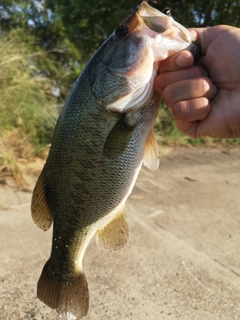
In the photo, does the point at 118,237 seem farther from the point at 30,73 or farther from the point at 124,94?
the point at 30,73

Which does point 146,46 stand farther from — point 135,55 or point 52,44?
point 52,44

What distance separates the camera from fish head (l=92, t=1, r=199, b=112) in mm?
1592

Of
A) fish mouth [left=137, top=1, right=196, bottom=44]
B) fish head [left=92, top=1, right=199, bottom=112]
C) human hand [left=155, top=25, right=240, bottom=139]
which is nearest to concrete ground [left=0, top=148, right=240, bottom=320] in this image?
human hand [left=155, top=25, right=240, bottom=139]

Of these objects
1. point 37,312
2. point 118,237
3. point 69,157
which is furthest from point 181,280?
point 69,157

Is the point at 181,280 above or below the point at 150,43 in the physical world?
below

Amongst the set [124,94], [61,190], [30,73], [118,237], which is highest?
[124,94]

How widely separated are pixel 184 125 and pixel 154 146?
0.69 feet

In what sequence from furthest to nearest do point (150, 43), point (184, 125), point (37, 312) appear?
point (37, 312) → point (184, 125) → point (150, 43)

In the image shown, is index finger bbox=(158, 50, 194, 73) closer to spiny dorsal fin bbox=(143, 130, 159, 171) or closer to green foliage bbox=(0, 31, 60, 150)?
spiny dorsal fin bbox=(143, 130, 159, 171)

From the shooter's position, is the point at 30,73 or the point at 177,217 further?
the point at 30,73

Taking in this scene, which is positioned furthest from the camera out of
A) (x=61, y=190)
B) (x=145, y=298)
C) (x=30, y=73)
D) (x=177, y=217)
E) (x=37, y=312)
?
(x=30, y=73)

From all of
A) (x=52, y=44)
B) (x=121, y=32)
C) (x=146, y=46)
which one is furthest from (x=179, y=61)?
(x=52, y=44)

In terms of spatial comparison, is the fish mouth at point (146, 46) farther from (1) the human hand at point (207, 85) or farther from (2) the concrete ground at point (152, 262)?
(2) the concrete ground at point (152, 262)

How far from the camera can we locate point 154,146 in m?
1.79
